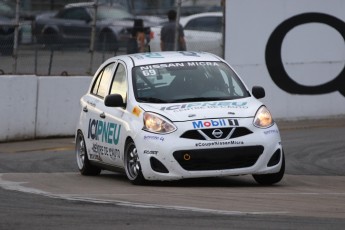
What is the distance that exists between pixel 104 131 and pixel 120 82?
64cm

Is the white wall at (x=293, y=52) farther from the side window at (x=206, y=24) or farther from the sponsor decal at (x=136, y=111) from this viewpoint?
the sponsor decal at (x=136, y=111)

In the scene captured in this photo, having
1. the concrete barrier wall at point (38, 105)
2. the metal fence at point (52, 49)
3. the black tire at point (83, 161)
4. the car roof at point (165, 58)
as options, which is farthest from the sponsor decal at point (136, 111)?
the metal fence at point (52, 49)

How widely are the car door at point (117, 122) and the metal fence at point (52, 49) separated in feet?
22.0

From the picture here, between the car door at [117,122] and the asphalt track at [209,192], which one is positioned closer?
the asphalt track at [209,192]

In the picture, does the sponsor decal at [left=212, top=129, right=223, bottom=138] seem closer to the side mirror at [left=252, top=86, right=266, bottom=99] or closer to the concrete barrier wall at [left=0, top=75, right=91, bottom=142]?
the side mirror at [left=252, top=86, right=266, bottom=99]

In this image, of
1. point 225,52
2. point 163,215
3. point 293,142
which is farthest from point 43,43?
point 163,215

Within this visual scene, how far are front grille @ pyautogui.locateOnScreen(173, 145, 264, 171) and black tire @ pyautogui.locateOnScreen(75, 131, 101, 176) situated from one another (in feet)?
8.73

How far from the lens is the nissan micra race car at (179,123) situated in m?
12.8

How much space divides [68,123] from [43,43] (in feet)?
5.61

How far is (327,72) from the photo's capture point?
77.4 ft

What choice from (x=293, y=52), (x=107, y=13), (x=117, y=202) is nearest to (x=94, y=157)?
(x=117, y=202)

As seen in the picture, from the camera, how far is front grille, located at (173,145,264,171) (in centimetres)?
1275

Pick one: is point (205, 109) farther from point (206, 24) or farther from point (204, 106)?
point (206, 24)

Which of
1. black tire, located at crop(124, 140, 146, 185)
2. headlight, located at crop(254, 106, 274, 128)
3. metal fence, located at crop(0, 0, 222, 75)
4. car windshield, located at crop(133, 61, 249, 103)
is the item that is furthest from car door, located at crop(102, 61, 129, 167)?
metal fence, located at crop(0, 0, 222, 75)
